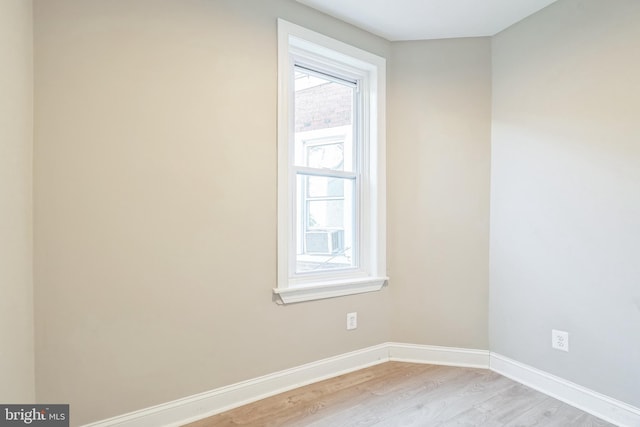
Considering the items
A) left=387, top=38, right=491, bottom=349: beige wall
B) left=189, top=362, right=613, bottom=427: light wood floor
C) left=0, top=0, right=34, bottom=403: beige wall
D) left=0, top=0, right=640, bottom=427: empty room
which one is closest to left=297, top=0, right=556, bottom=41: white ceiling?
left=0, top=0, right=640, bottom=427: empty room

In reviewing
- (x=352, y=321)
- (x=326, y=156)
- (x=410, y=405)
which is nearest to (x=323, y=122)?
(x=326, y=156)

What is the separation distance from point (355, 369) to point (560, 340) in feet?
4.40

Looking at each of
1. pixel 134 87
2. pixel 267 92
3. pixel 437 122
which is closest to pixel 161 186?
pixel 134 87

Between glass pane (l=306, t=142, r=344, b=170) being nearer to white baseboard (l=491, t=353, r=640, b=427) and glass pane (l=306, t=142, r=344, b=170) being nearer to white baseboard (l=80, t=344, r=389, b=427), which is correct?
white baseboard (l=80, t=344, r=389, b=427)

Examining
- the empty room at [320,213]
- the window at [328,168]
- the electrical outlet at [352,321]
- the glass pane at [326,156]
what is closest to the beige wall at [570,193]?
the empty room at [320,213]

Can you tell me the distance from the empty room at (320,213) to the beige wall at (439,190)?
16 millimetres

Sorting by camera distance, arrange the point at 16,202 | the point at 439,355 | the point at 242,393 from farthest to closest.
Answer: the point at 439,355, the point at 242,393, the point at 16,202

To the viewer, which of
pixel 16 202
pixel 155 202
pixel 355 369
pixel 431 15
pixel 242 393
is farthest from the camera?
pixel 355 369

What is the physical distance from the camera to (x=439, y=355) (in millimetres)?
2615

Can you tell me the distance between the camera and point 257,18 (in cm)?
209

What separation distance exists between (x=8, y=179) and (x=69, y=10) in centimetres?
84

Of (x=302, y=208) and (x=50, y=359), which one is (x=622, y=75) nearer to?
(x=302, y=208)

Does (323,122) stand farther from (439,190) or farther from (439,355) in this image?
(439,355)

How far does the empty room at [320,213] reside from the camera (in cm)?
156
